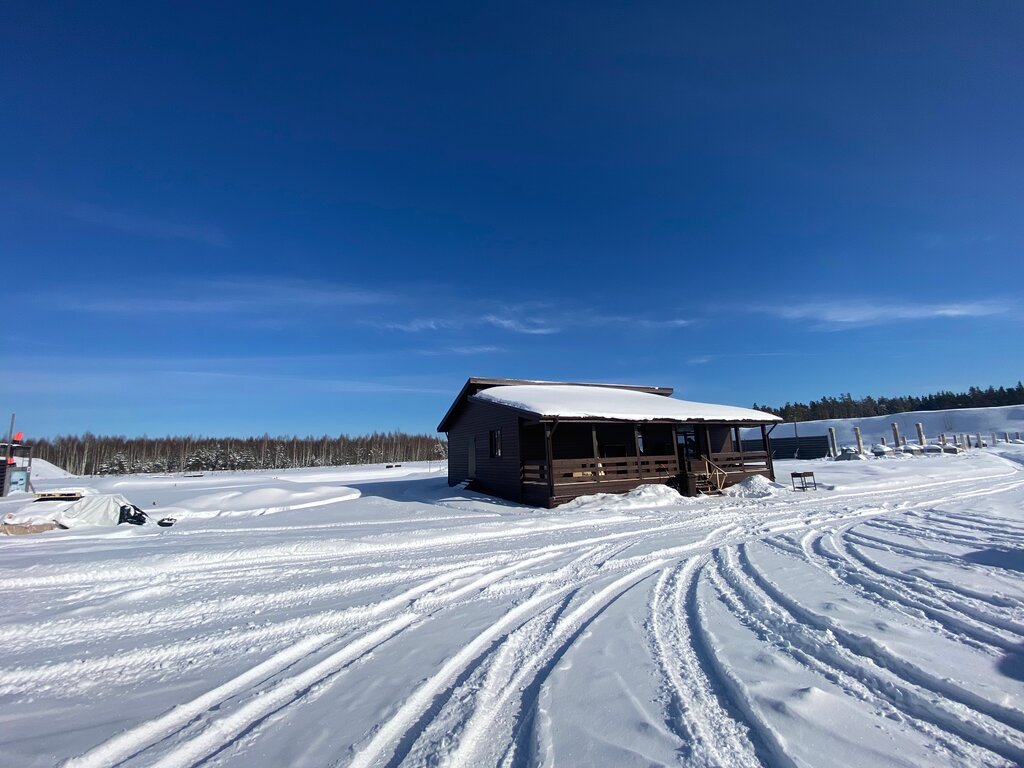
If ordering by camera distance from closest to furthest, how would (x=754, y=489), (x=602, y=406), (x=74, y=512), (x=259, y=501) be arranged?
1. (x=74, y=512)
2. (x=259, y=501)
3. (x=602, y=406)
4. (x=754, y=489)

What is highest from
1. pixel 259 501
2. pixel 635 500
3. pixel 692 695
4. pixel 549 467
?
pixel 549 467

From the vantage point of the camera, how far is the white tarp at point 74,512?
1061cm

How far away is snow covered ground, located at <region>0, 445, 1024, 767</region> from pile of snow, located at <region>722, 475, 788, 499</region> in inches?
319

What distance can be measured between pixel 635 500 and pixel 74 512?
14158 millimetres

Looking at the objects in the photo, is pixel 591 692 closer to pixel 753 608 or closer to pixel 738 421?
pixel 753 608

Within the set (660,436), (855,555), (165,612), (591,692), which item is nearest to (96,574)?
(165,612)

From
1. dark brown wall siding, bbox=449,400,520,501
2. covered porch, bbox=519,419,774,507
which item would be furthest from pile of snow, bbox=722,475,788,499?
dark brown wall siding, bbox=449,400,520,501

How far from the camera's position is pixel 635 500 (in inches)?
583

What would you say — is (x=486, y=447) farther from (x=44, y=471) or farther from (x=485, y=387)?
(x=44, y=471)

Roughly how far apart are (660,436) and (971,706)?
17.1m

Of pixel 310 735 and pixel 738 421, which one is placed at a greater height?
pixel 738 421

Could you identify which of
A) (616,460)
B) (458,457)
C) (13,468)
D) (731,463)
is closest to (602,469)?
(616,460)

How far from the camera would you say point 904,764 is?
234 centimetres

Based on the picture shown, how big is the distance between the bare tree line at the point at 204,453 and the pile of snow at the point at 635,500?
47940 millimetres
